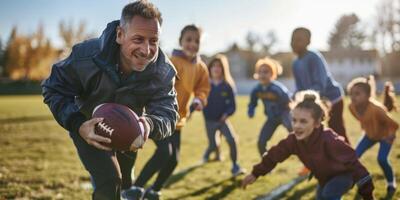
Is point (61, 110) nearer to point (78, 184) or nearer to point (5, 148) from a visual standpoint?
point (78, 184)

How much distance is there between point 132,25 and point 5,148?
7.94m

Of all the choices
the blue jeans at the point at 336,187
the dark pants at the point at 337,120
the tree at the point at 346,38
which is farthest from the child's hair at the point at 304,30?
the tree at the point at 346,38

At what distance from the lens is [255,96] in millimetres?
8328

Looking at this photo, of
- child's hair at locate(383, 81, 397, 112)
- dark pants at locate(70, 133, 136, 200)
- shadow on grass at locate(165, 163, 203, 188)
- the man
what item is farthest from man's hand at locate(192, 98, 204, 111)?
child's hair at locate(383, 81, 397, 112)

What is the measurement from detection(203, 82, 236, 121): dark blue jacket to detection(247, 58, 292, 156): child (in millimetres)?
512

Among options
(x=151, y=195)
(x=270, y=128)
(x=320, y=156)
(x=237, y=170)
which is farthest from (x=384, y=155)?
(x=151, y=195)

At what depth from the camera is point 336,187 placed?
4.39 m

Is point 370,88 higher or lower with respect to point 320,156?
higher

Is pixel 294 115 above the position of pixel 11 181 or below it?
above

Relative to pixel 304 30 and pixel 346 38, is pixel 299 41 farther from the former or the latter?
pixel 346 38

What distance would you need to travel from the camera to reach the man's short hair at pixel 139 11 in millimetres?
3484

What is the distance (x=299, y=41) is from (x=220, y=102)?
2340 mm

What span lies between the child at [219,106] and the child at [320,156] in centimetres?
329

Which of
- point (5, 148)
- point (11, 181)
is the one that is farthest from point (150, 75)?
point (5, 148)
